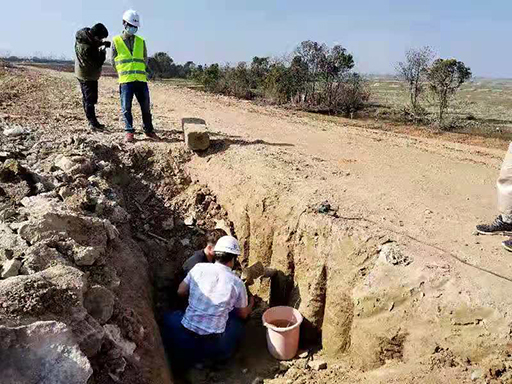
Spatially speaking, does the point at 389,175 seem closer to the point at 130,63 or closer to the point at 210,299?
the point at 210,299

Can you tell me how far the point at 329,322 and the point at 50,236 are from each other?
254 cm

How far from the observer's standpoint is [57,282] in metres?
2.78

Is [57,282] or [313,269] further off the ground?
[57,282]

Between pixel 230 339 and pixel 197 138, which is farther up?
pixel 197 138

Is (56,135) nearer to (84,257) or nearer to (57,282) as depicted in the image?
(84,257)

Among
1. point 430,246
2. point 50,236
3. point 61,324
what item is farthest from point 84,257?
point 430,246

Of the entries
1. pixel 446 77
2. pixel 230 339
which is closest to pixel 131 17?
pixel 230 339

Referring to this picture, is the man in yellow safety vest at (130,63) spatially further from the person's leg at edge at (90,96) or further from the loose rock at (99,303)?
the loose rock at (99,303)

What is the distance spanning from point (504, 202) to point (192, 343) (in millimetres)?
3052

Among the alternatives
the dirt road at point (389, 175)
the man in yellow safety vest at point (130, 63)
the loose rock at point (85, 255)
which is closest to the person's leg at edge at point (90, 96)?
the man in yellow safety vest at point (130, 63)

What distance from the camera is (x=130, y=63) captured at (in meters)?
6.21

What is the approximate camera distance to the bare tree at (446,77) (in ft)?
49.7

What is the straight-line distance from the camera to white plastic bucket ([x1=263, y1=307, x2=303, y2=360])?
167 inches

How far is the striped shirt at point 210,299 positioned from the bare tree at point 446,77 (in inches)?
530
